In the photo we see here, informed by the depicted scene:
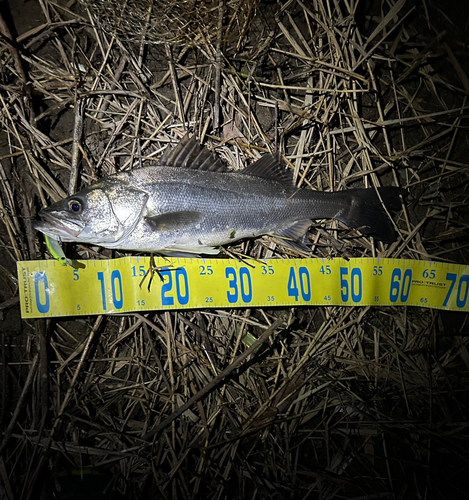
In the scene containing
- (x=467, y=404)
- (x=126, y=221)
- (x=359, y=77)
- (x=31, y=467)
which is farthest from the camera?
(x=467, y=404)

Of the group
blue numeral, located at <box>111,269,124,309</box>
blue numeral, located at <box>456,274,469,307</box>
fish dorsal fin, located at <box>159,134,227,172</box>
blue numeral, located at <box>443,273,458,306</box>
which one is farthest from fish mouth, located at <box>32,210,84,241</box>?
blue numeral, located at <box>456,274,469,307</box>

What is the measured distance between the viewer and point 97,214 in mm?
2609

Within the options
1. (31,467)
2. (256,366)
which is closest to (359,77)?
(256,366)

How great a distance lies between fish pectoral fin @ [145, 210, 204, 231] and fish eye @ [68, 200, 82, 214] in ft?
1.80

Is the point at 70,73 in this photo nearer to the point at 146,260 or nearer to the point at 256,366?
the point at 146,260

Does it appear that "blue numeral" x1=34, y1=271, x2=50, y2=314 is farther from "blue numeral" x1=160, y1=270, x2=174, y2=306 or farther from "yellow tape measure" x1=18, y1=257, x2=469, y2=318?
"blue numeral" x1=160, y1=270, x2=174, y2=306

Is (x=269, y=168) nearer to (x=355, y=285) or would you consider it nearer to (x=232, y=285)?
(x=232, y=285)

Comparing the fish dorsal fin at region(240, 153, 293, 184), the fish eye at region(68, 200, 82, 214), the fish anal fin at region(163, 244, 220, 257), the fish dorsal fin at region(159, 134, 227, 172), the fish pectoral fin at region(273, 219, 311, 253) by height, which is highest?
the fish dorsal fin at region(159, 134, 227, 172)

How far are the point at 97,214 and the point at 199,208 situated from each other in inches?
33.2

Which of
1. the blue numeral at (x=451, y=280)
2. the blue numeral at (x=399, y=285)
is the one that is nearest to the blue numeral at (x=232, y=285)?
the blue numeral at (x=399, y=285)

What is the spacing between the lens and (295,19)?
3285 mm

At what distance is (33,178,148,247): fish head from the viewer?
2.57m

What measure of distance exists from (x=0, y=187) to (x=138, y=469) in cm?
305

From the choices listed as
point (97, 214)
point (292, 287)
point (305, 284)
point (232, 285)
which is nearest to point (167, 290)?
point (232, 285)
